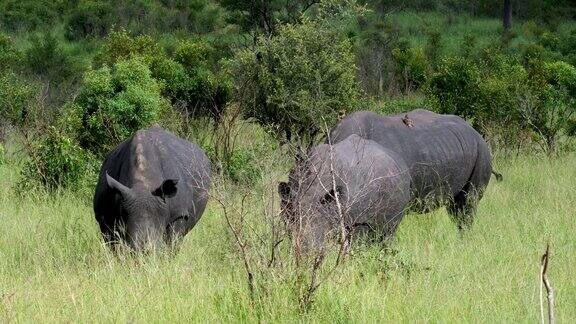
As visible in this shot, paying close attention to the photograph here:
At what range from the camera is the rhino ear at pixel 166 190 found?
8.16 metres

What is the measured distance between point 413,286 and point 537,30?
29778 millimetres

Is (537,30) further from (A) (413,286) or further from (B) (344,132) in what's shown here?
(A) (413,286)

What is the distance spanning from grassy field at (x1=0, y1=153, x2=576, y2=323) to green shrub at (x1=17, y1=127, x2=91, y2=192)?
1471 millimetres

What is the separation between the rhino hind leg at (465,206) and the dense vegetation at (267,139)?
160 mm

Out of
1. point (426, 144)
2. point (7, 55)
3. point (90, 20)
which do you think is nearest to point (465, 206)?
Answer: point (426, 144)

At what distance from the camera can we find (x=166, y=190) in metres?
8.23

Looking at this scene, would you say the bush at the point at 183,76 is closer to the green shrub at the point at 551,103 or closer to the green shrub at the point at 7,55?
the green shrub at the point at 7,55

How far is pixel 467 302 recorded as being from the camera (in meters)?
6.78

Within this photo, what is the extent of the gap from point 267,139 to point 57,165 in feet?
11.8

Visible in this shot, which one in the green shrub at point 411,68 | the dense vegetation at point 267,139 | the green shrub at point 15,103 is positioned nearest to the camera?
the dense vegetation at point 267,139

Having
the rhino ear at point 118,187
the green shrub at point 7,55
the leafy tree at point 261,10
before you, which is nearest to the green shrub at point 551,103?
the leafy tree at point 261,10

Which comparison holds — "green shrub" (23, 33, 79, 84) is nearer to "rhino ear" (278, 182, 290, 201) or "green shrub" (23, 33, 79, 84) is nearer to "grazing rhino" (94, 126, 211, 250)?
"grazing rhino" (94, 126, 211, 250)

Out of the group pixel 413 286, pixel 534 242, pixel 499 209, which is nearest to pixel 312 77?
pixel 499 209

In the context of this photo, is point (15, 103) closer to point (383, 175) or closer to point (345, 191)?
point (383, 175)
